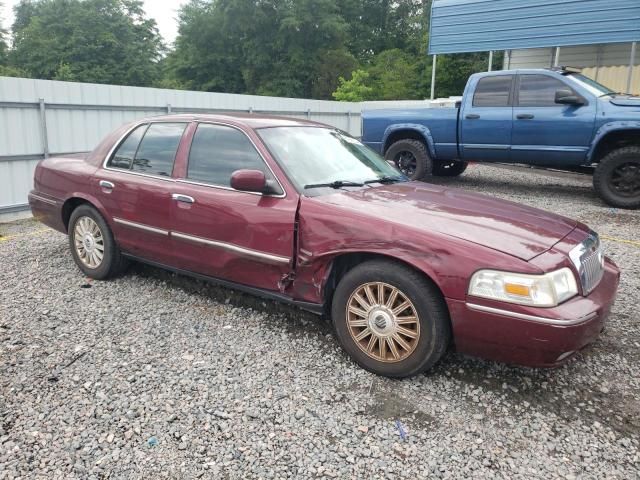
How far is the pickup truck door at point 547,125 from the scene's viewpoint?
7676 millimetres

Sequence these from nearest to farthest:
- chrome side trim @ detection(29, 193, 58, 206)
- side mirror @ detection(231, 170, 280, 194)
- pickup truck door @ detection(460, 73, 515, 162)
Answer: side mirror @ detection(231, 170, 280, 194)
chrome side trim @ detection(29, 193, 58, 206)
pickup truck door @ detection(460, 73, 515, 162)

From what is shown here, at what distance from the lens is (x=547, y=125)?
7941 millimetres

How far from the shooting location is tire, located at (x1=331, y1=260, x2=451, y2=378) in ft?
9.27

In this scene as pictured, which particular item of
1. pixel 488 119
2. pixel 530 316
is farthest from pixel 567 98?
pixel 530 316

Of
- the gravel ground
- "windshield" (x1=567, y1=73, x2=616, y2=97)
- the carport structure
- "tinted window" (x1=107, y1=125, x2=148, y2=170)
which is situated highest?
the carport structure

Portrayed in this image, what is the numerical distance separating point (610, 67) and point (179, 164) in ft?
43.5

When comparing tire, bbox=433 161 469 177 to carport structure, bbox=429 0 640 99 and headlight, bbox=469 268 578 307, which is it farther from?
headlight, bbox=469 268 578 307

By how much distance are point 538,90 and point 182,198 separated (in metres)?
6.52

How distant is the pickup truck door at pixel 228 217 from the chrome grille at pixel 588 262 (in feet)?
5.56

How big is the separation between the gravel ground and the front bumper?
1.13ft

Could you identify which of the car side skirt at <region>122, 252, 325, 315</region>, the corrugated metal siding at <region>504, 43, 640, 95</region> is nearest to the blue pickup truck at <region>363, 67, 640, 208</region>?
the corrugated metal siding at <region>504, 43, 640, 95</region>

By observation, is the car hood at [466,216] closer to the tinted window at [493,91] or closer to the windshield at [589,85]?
the windshield at [589,85]

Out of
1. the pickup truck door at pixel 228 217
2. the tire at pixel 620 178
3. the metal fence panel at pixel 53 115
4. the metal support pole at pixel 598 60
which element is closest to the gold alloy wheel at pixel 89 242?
the pickup truck door at pixel 228 217

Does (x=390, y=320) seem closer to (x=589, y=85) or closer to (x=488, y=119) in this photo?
(x=488, y=119)
